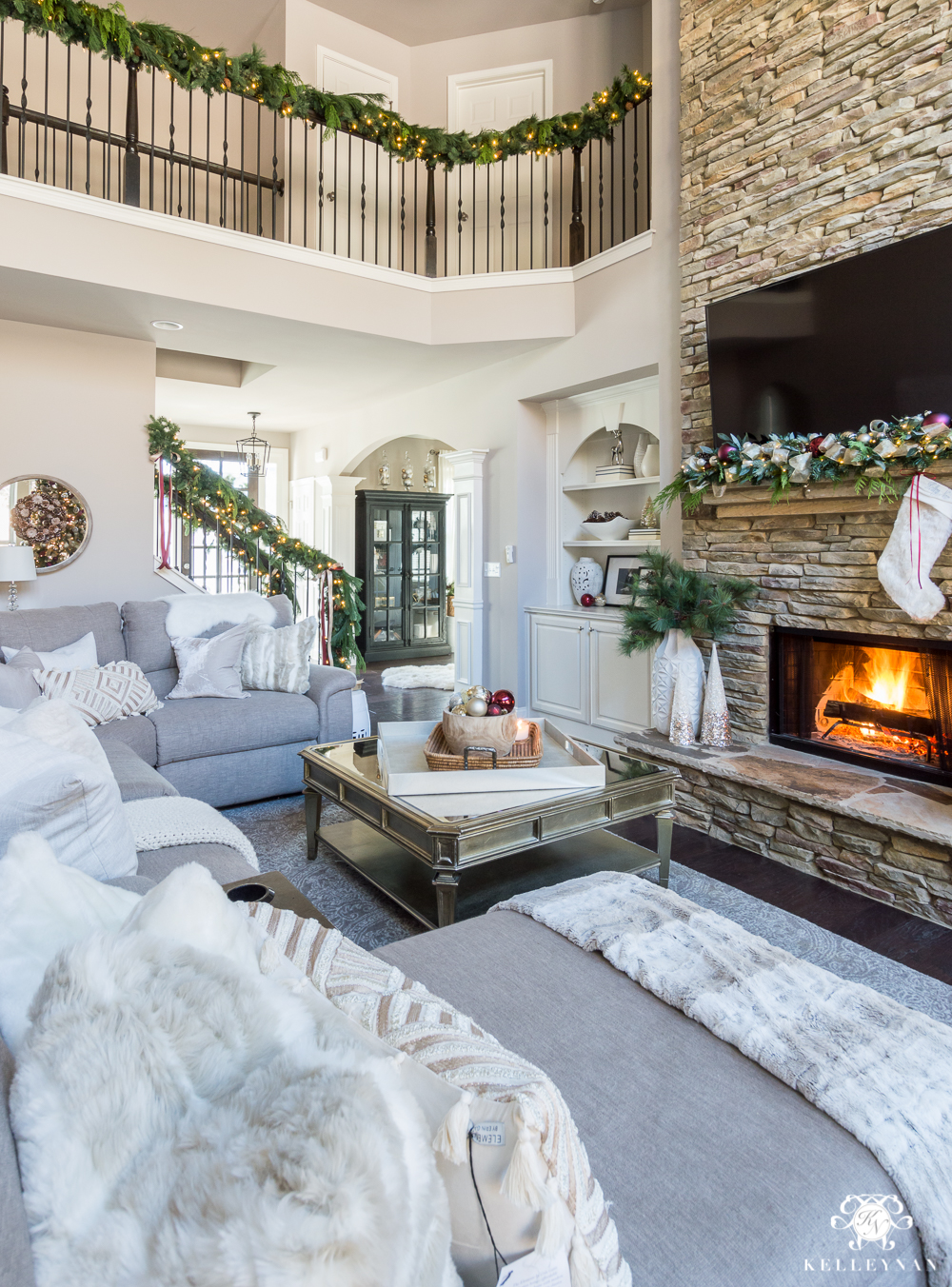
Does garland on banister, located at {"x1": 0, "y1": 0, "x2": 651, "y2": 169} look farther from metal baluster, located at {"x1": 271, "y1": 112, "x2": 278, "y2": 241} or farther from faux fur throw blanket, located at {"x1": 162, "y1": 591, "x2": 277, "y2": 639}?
faux fur throw blanket, located at {"x1": 162, "y1": 591, "x2": 277, "y2": 639}

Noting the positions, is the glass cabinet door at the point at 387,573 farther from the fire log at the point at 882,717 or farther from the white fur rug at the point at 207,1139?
the white fur rug at the point at 207,1139

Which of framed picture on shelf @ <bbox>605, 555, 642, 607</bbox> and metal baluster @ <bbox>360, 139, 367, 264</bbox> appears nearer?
metal baluster @ <bbox>360, 139, 367, 264</bbox>

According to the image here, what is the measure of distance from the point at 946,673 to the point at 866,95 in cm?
236

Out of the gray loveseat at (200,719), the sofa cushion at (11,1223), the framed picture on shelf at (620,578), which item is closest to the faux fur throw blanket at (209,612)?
the gray loveseat at (200,719)

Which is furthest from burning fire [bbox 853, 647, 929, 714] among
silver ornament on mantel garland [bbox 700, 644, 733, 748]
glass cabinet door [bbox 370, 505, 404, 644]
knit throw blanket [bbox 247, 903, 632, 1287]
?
glass cabinet door [bbox 370, 505, 404, 644]

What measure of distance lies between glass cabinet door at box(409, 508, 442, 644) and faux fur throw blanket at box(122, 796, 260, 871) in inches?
261

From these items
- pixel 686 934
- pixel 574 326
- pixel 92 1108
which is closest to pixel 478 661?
pixel 574 326

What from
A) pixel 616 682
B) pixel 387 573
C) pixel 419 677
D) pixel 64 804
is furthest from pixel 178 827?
pixel 387 573

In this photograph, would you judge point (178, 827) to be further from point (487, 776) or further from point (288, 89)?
point (288, 89)

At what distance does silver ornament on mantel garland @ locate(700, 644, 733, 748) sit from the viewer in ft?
12.2

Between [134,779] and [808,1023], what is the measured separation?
221 centimetres

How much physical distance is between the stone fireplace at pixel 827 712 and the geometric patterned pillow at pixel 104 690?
2358mm

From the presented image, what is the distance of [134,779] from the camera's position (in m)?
2.70

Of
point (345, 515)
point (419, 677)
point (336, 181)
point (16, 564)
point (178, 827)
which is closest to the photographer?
point (178, 827)
